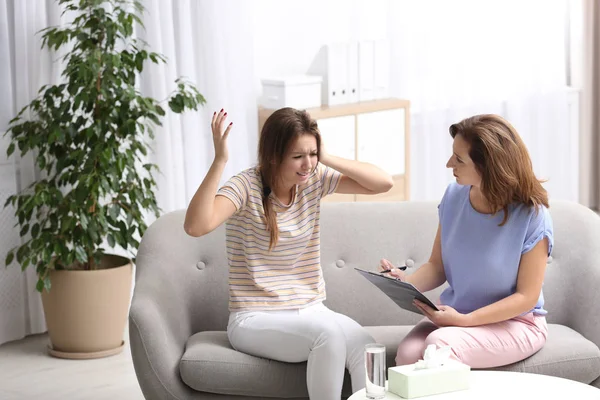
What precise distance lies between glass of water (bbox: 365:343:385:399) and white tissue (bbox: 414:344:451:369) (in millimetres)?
115

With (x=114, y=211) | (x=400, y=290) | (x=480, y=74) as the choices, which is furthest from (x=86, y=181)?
(x=480, y=74)

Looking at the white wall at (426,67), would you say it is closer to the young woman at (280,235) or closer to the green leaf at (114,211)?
the green leaf at (114,211)

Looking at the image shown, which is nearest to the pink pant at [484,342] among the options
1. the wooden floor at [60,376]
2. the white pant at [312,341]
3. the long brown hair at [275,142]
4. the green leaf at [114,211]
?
the white pant at [312,341]

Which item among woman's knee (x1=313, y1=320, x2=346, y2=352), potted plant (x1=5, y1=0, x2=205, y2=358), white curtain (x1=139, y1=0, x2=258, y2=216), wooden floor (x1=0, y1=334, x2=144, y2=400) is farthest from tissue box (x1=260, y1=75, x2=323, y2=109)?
woman's knee (x1=313, y1=320, x2=346, y2=352)

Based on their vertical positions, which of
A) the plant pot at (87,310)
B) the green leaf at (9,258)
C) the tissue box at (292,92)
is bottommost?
the plant pot at (87,310)

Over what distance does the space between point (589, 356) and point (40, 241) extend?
7.08ft

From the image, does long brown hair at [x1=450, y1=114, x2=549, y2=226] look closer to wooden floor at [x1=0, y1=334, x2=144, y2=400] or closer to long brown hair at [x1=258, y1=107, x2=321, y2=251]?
long brown hair at [x1=258, y1=107, x2=321, y2=251]

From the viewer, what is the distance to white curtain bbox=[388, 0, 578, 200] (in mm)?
5648

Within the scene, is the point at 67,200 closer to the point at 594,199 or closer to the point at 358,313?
the point at 358,313

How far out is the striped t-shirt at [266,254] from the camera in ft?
8.99

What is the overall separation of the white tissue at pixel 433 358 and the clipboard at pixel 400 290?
200 millimetres

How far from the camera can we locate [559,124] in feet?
20.7

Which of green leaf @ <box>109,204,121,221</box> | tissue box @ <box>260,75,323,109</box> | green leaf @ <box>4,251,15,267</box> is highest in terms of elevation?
tissue box @ <box>260,75,323,109</box>

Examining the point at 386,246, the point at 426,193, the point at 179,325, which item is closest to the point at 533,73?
the point at 426,193
